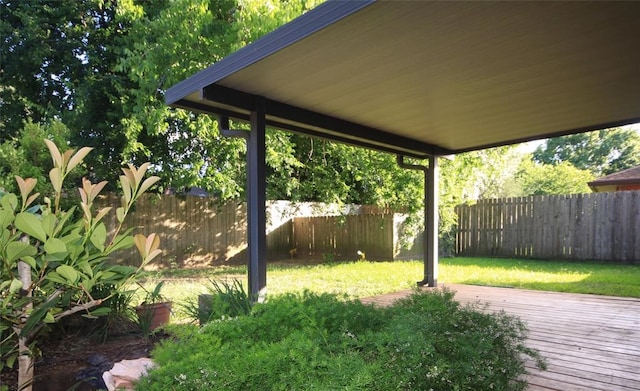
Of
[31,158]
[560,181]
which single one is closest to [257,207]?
[31,158]

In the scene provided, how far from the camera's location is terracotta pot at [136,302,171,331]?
3.29 meters

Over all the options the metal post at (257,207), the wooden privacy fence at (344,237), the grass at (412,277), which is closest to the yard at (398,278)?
the grass at (412,277)

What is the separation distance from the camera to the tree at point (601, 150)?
23.4 metres

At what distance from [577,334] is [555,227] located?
6508 millimetres

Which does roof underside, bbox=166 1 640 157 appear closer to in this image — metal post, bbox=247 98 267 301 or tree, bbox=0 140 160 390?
metal post, bbox=247 98 267 301

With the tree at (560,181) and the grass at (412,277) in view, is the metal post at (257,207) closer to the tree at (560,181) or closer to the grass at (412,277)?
the grass at (412,277)

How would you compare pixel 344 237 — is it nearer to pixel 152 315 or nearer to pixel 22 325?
pixel 152 315

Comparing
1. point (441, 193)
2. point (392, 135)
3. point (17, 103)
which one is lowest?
point (441, 193)

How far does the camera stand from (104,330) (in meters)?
3.24

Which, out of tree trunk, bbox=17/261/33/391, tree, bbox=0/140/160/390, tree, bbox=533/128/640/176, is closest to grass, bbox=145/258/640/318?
tree trunk, bbox=17/261/33/391

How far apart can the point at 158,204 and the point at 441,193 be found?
21.3ft

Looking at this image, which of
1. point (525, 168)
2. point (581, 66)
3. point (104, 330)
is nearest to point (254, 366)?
point (104, 330)

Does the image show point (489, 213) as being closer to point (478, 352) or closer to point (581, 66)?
point (581, 66)

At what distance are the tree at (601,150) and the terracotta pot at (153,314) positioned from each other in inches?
963
